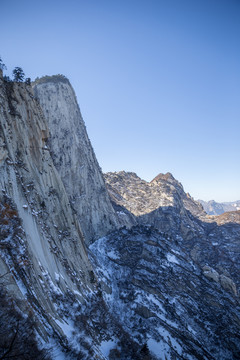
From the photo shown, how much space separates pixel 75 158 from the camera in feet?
212

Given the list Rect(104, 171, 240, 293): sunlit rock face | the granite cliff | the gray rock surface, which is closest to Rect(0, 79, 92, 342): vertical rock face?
the gray rock surface

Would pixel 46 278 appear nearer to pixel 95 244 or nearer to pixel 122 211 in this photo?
pixel 95 244

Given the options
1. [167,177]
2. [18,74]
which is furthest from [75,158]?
[167,177]

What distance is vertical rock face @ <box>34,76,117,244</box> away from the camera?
203ft

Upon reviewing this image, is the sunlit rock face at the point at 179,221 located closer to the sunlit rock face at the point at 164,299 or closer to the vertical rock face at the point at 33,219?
the sunlit rock face at the point at 164,299

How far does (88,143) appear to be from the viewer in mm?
70875

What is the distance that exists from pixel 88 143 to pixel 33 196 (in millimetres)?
44696

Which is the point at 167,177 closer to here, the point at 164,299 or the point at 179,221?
the point at 179,221

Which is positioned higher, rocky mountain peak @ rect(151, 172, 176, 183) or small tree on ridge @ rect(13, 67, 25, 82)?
small tree on ridge @ rect(13, 67, 25, 82)

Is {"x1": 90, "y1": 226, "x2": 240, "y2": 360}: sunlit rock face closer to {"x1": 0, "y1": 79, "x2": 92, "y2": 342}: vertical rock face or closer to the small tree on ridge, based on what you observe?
{"x1": 0, "y1": 79, "x2": 92, "y2": 342}: vertical rock face

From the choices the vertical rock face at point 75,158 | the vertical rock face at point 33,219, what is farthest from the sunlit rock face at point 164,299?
the vertical rock face at point 33,219

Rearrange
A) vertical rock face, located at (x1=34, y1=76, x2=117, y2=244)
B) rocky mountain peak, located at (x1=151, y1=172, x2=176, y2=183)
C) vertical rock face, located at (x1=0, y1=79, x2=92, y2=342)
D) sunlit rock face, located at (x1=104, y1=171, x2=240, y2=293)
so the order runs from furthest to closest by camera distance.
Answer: rocky mountain peak, located at (x1=151, y1=172, x2=176, y2=183) → sunlit rock face, located at (x1=104, y1=171, x2=240, y2=293) → vertical rock face, located at (x1=34, y1=76, x2=117, y2=244) → vertical rock face, located at (x1=0, y1=79, x2=92, y2=342)

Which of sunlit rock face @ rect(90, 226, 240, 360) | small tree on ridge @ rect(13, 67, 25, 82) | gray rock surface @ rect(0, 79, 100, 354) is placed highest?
small tree on ridge @ rect(13, 67, 25, 82)

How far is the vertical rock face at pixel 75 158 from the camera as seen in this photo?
61750mm
